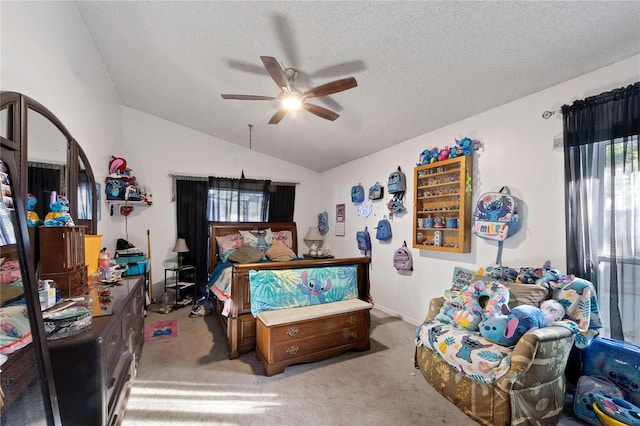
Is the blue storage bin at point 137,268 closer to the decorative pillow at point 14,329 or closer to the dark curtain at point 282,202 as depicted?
the dark curtain at point 282,202

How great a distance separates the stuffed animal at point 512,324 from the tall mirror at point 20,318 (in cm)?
230

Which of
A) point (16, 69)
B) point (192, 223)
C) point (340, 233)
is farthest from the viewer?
point (340, 233)

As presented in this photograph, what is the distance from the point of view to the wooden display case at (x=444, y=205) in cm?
269

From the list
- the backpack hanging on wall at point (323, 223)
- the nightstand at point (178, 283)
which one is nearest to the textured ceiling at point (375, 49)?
the backpack hanging on wall at point (323, 223)

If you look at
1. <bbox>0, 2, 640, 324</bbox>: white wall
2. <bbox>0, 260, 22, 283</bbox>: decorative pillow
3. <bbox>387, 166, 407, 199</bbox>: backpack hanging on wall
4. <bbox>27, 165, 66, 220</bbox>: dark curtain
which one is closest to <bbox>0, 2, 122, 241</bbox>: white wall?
<bbox>0, 2, 640, 324</bbox>: white wall

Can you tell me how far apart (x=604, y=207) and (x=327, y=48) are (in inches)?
89.1

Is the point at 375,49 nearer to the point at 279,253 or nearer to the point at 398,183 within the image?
the point at 398,183

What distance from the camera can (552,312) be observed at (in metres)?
1.81

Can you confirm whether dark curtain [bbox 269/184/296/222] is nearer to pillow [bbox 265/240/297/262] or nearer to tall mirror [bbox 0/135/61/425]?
pillow [bbox 265/240/297/262]

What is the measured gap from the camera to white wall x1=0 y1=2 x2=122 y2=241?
4.54ft

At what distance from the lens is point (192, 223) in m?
4.29

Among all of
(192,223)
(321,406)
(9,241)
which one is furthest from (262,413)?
(192,223)

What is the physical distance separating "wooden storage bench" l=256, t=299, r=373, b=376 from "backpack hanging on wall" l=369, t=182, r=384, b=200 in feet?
5.49

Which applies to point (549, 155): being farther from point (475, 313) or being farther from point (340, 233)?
point (340, 233)
